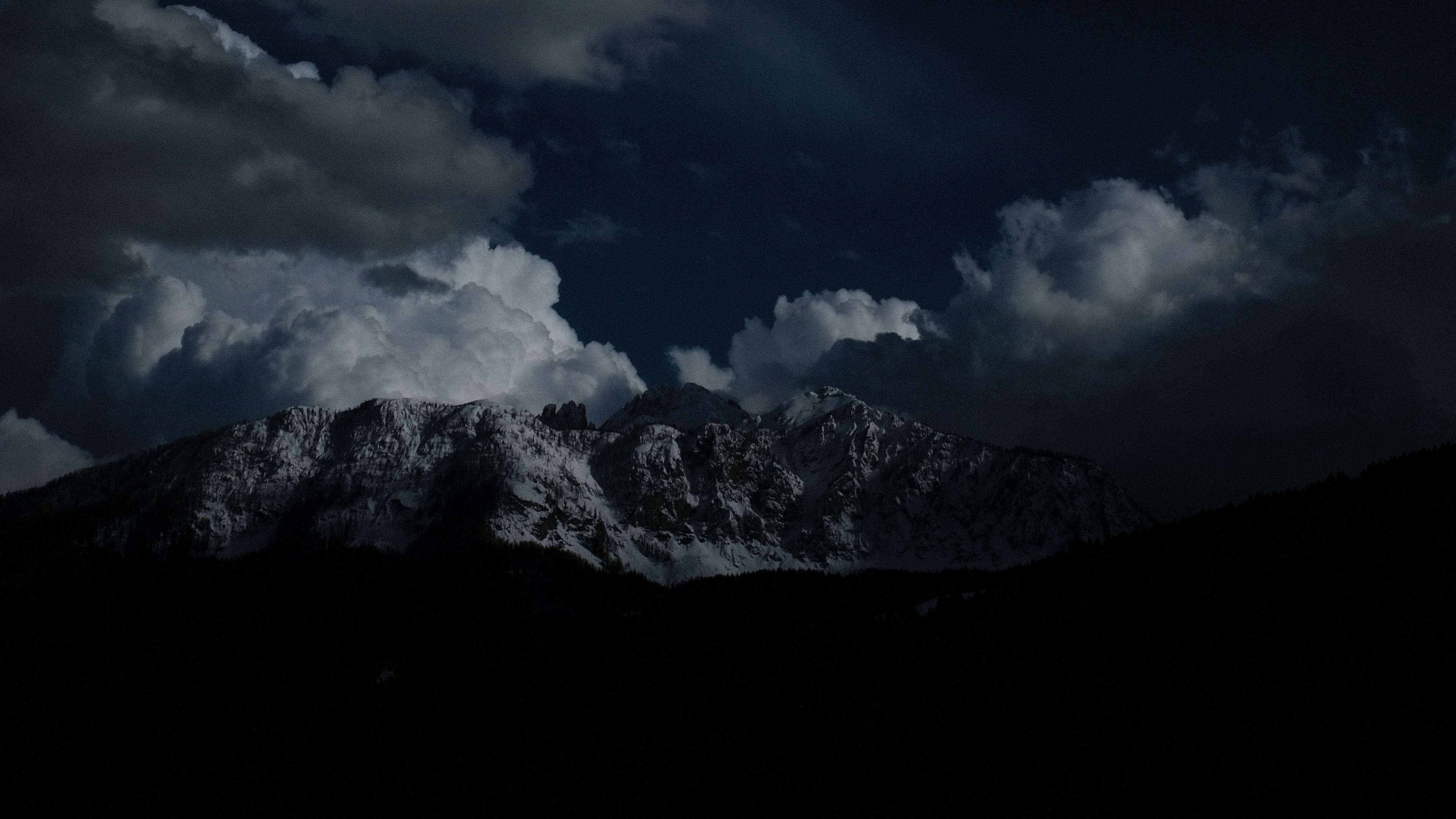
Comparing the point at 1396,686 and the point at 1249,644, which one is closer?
the point at 1396,686

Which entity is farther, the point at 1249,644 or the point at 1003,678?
the point at 1003,678

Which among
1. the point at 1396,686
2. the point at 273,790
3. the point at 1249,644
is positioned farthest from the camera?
the point at 273,790

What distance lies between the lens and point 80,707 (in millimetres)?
190125

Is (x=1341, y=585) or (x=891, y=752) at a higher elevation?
(x=1341, y=585)

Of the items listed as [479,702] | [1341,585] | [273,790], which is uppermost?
[1341,585]

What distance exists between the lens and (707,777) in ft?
427

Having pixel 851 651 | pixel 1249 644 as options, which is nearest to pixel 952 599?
pixel 851 651

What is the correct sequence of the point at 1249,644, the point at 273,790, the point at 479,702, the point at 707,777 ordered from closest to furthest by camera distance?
1. the point at 1249,644
2. the point at 707,777
3. the point at 273,790
4. the point at 479,702

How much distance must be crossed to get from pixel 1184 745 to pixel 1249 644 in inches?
691

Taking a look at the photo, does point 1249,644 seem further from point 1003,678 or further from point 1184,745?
point 1003,678

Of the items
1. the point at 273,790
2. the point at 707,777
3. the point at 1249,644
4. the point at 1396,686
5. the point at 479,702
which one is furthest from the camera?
the point at 479,702

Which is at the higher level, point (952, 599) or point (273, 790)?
point (952, 599)

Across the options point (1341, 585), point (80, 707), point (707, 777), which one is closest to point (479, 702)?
point (707, 777)

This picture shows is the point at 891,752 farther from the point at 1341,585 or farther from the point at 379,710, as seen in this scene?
the point at 379,710
